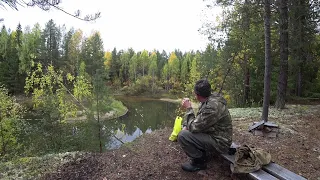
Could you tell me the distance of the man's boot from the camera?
4.13 meters

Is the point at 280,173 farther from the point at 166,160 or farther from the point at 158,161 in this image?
the point at 158,161

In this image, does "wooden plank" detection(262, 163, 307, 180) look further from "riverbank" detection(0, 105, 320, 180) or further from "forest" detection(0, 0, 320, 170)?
"forest" detection(0, 0, 320, 170)

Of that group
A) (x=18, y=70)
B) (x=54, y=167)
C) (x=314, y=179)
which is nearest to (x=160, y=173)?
(x=54, y=167)

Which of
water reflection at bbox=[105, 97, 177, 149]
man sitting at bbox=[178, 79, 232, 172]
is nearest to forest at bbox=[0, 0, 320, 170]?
water reflection at bbox=[105, 97, 177, 149]

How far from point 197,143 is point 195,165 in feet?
1.48

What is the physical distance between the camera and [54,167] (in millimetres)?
4570

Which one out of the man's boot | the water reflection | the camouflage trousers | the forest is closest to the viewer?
the camouflage trousers

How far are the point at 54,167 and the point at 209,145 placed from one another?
2.93 m

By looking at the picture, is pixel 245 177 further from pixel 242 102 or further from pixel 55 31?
pixel 55 31

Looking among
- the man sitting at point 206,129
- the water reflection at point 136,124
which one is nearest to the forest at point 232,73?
the water reflection at point 136,124

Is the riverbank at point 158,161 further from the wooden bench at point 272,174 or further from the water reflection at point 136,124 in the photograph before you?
the water reflection at point 136,124

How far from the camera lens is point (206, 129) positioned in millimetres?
3938

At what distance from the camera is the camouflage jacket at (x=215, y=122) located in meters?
3.83

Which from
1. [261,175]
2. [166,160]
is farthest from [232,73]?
[261,175]
